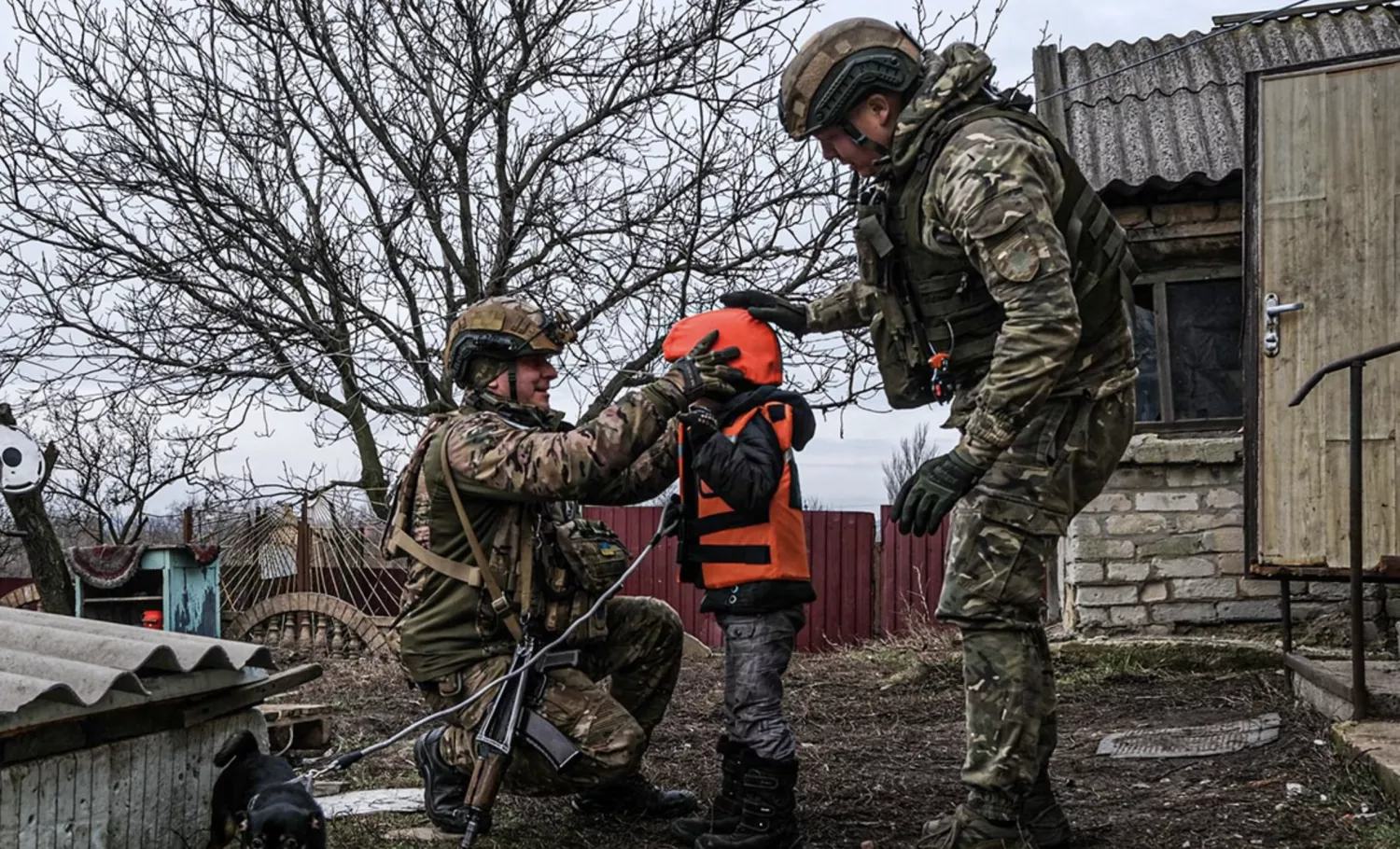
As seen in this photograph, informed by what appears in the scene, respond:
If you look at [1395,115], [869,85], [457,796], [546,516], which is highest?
[1395,115]

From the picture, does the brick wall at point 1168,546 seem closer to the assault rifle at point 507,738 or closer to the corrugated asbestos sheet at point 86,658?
the assault rifle at point 507,738

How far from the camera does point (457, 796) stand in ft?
13.8

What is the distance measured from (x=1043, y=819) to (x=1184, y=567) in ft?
15.0

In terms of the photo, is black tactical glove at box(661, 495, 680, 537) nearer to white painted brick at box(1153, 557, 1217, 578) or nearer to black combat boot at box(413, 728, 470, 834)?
black combat boot at box(413, 728, 470, 834)

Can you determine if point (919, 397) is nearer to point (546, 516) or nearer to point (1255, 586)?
point (546, 516)

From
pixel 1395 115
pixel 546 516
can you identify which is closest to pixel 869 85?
pixel 546 516

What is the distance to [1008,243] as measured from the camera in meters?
3.12

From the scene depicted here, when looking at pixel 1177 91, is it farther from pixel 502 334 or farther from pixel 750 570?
pixel 750 570

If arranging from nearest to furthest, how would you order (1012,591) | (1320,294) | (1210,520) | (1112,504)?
(1012,591)
(1320,294)
(1210,520)
(1112,504)

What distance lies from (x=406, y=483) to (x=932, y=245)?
76.9 inches

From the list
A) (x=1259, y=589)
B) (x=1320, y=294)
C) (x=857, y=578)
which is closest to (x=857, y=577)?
(x=857, y=578)

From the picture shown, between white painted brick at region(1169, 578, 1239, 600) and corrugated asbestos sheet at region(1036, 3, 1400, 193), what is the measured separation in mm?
2363

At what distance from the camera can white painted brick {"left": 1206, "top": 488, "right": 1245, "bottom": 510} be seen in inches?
301

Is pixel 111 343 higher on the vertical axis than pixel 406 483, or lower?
higher
